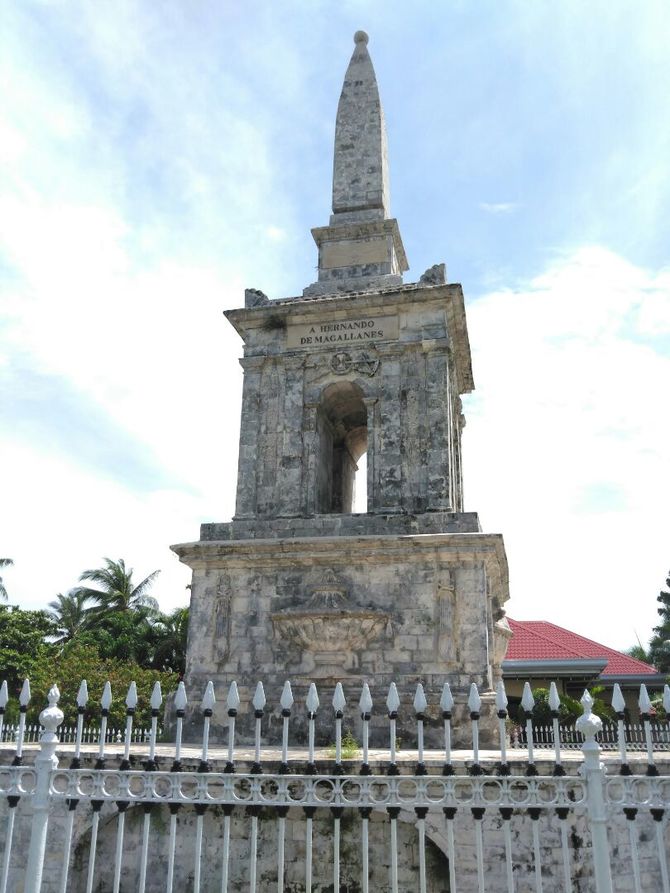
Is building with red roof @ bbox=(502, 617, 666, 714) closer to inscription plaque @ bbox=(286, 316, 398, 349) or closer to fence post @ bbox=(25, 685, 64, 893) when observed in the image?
inscription plaque @ bbox=(286, 316, 398, 349)

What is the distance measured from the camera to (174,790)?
17.3 ft

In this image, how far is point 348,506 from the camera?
17.4m

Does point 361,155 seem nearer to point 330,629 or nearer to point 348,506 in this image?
point 348,506

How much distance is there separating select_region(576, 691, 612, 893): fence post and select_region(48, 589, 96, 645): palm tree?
33.5m

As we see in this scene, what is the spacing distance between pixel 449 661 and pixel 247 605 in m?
3.44

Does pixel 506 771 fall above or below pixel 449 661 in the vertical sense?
below

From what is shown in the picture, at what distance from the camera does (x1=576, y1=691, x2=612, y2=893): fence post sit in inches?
194

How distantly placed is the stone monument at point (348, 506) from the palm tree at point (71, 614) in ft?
77.5

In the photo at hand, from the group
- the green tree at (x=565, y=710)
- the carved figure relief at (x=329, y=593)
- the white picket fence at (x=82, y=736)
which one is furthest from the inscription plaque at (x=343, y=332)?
the green tree at (x=565, y=710)

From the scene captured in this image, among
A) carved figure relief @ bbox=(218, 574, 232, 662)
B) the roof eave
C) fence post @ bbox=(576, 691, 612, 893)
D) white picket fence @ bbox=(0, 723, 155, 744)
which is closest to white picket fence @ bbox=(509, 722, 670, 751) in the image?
the roof eave

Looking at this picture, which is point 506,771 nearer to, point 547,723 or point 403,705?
point 403,705

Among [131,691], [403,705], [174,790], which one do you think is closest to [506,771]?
[174,790]

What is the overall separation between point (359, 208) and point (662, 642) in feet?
98.8

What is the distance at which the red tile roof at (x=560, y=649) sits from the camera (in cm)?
2802
